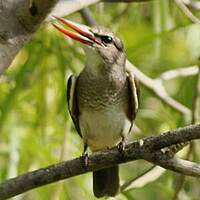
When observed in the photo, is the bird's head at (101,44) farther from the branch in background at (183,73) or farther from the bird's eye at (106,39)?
the branch in background at (183,73)

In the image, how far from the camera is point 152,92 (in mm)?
3525

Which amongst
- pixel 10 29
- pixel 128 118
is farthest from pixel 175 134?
pixel 128 118

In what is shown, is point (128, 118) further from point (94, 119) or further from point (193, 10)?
point (193, 10)

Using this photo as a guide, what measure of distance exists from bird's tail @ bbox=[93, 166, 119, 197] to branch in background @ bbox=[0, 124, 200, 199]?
914mm

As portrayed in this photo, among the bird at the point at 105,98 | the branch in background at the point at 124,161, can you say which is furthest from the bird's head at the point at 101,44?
the branch in background at the point at 124,161

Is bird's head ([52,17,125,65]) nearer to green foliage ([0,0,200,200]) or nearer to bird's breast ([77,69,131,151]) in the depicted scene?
bird's breast ([77,69,131,151])

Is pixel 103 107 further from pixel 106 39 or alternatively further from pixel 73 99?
pixel 106 39

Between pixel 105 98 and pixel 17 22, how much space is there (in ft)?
3.43

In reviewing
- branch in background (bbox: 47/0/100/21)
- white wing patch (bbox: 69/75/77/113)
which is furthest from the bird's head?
branch in background (bbox: 47/0/100/21)

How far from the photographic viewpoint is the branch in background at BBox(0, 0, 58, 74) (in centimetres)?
220

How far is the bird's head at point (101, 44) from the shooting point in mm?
2909

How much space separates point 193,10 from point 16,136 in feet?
3.16

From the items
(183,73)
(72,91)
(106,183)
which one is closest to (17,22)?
(72,91)

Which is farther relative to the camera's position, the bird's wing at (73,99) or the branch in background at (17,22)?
the bird's wing at (73,99)
